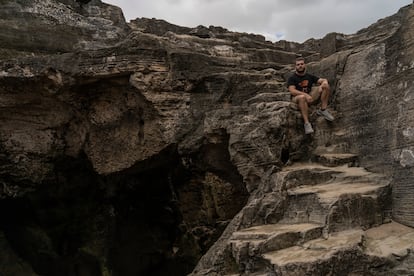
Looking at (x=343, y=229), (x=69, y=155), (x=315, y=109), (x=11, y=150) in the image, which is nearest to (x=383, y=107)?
(x=315, y=109)

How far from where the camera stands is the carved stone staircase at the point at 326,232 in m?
5.21

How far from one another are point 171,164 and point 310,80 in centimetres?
413

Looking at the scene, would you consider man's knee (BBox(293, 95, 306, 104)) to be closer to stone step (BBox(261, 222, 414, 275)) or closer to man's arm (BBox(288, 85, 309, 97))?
man's arm (BBox(288, 85, 309, 97))

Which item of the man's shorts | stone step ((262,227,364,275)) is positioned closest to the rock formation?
stone step ((262,227,364,275))

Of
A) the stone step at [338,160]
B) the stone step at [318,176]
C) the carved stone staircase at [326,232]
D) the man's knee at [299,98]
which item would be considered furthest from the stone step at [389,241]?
the man's knee at [299,98]

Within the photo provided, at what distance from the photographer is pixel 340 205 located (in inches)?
232

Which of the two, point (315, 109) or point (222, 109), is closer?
point (315, 109)

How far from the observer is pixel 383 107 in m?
7.29

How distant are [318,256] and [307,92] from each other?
13.2 feet

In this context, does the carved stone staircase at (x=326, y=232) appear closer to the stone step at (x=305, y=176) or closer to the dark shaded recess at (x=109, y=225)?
the stone step at (x=305, y=176)

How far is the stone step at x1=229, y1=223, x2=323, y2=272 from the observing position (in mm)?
5750

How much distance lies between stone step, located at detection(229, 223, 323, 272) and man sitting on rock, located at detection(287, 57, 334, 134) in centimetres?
251

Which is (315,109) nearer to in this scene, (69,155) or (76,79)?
(76,79)

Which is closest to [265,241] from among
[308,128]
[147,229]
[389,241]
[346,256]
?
[346,256]
